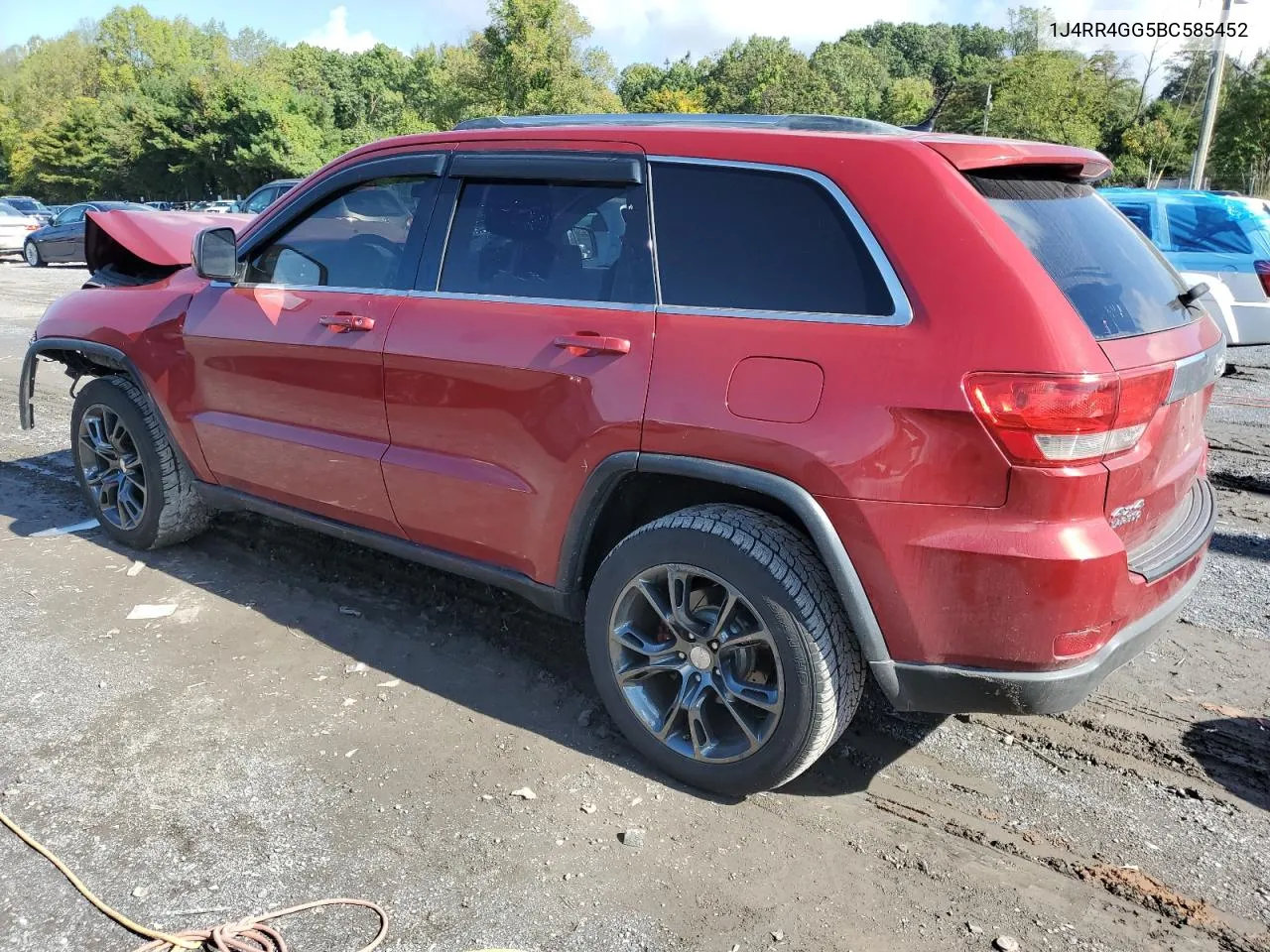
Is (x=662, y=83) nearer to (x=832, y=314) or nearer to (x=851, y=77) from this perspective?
(x=851, y=77)

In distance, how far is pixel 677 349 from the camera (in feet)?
9.09

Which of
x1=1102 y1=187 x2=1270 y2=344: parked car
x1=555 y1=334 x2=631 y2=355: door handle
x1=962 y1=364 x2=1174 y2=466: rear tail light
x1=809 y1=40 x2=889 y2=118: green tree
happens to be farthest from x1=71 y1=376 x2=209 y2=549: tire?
x1=809 y1=40 x2=889 y2=118: green tree

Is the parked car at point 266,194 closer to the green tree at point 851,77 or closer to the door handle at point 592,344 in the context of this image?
the door handle at point 592,344

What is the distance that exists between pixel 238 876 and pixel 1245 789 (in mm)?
2894

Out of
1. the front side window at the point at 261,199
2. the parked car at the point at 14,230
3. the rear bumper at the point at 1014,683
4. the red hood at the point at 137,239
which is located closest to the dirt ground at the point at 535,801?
the rear bumper at the point at 1014,683

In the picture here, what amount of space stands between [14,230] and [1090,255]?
1094 inches

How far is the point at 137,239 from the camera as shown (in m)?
4.56

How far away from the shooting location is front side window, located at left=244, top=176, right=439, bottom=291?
140 inches

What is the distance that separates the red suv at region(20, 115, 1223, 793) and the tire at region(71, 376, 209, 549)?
1050mm

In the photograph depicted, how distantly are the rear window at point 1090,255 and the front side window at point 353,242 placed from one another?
1.96m

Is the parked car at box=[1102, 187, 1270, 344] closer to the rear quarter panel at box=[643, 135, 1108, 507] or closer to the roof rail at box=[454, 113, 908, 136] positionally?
the roof rail at box=[454, 113, 908, 136]

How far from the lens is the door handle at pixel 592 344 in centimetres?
288

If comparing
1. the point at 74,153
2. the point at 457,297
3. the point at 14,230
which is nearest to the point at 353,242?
the point at 457,297

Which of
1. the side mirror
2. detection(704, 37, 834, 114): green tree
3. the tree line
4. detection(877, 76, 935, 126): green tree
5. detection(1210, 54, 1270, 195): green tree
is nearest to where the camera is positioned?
the side mirror
